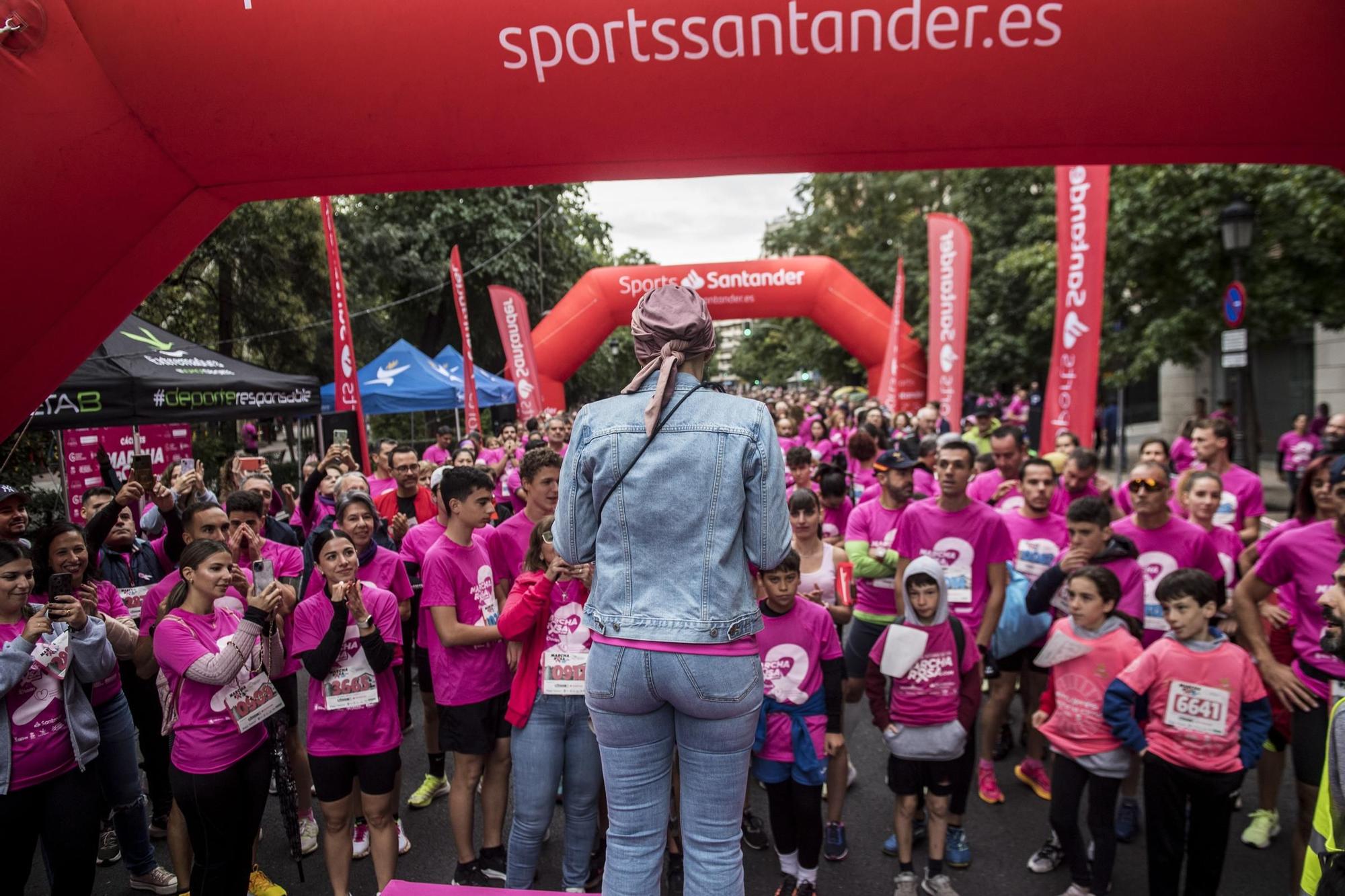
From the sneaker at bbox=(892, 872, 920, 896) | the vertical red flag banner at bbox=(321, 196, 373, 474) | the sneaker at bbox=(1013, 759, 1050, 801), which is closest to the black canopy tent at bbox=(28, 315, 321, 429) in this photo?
the vertical red flag banner at bbox=(321, 196, 373, 474)

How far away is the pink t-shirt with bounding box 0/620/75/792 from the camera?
9.73 feet

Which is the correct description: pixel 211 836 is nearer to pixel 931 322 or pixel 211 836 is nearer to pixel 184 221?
pixel 184 221

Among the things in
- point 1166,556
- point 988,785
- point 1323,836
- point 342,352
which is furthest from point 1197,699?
point 342,352

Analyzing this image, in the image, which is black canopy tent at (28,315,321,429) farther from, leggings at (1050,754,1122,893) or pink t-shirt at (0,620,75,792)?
leggings at (1050,754,1122,893)

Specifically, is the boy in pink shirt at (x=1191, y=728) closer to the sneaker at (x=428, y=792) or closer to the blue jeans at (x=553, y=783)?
the blue jeans at (x=553, y=783)

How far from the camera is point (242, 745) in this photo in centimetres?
321

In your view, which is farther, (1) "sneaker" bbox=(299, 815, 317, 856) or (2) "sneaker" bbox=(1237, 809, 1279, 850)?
(1) "sneaker" bbox=(299, 815, 317, 856)

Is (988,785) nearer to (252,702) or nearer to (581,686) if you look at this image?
(581,686)

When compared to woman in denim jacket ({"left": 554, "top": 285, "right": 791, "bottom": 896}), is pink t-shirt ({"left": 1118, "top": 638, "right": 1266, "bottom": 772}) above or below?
below

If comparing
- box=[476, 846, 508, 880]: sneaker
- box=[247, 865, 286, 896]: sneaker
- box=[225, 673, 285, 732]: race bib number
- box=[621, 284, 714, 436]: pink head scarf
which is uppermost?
box=[621, 284, 714, 436]: pink head scarf

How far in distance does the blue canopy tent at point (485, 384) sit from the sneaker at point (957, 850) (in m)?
12.6

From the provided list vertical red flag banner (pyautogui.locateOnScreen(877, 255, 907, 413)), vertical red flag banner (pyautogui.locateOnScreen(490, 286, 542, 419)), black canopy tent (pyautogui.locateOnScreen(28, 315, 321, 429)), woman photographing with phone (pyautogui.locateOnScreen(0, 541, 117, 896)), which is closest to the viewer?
woman photographing with phone (pyautogui.locateOnScreen(0, 541, 117, 896))

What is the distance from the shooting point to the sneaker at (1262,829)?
12.8 ft

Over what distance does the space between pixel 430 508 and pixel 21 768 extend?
338 centimetres
